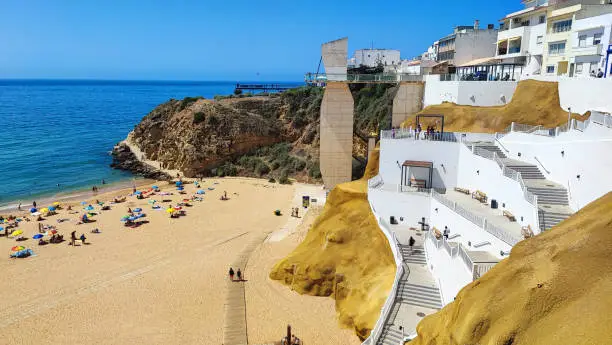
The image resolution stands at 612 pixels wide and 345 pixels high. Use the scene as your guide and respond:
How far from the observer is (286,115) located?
2275 inches

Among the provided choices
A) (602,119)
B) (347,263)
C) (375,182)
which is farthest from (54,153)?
(602,119)

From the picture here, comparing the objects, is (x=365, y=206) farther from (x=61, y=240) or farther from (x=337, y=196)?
(x=61, y=240)

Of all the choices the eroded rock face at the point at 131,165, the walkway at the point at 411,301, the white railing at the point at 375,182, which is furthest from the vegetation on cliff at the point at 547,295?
the eroded rock face at the point at 131,165

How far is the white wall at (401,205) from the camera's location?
20836 millimetres

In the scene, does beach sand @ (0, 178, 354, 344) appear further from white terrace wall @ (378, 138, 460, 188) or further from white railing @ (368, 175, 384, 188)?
white terrace wall @ (378, 138, 460, 188)

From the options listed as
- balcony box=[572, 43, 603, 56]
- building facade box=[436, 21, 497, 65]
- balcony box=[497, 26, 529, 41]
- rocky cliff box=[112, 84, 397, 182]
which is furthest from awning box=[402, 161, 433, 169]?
rocky cliff box=[112, 84, 397, 182]

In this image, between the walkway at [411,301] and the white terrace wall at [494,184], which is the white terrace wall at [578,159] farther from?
the walkway at [411,301]

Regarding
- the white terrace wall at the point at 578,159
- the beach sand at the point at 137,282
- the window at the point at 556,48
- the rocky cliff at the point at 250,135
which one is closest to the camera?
the white terrace wall at the point at 578,159

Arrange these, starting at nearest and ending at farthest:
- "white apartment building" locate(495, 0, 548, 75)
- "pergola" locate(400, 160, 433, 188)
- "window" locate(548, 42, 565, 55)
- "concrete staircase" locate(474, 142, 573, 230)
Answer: "concrete staircase" locate(474, 142, 573, 230) → "pergola" locate(400, 160, 433, 188) → "window" locate(548, 42, 565, 55) → "white apartment building" locate(495, 0, 548, 75)

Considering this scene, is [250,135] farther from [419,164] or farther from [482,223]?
[482,223]

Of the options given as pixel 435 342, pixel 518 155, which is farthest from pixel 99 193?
pixel 435 342

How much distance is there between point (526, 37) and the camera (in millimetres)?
32781

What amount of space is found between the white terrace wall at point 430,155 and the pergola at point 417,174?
309 millimetres

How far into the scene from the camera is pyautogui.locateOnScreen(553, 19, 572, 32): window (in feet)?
91.2
